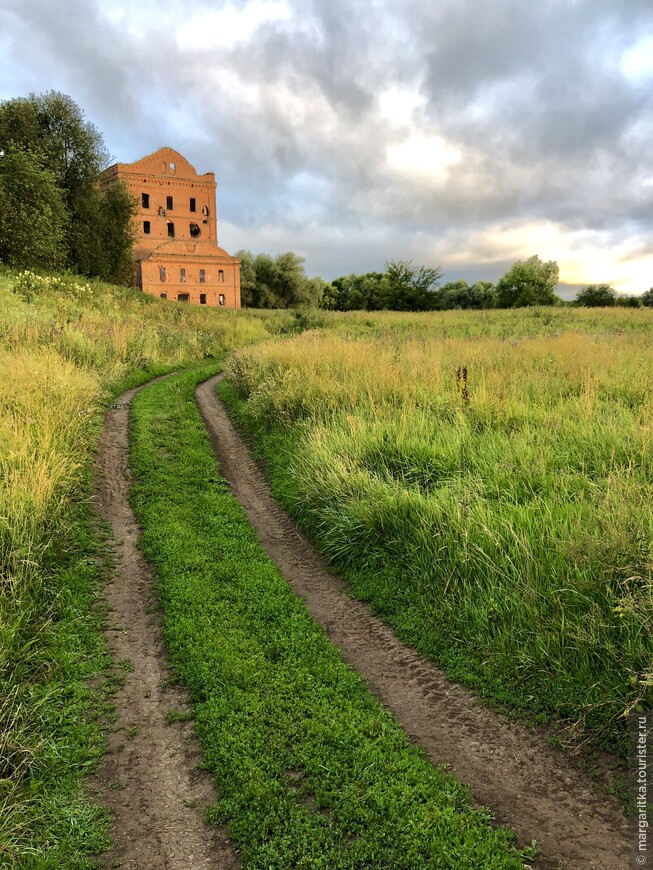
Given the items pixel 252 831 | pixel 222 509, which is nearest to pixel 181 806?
pixel 252 831

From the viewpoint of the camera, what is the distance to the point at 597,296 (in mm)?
55938

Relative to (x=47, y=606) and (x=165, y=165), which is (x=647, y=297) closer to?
(x=165, y=165)

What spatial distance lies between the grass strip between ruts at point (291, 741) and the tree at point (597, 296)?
5949 cm

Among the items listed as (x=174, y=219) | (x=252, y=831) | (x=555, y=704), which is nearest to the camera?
(x=252, y=831)

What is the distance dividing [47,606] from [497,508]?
4.37m

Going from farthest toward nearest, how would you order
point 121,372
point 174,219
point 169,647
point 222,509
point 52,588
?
point 174,219
point 121,372
point 222,509
point 52,588
point 169,647

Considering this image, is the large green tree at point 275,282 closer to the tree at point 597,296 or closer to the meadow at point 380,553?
the tree at point 597,296

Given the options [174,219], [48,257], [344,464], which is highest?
[174,219]

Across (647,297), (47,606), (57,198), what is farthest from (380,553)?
(647,297)

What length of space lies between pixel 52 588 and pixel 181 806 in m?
2.58

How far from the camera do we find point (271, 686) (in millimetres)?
3568

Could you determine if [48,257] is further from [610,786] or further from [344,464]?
[610,786]

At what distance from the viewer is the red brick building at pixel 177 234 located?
4869cm

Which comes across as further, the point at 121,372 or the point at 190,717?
the point at 121,372
